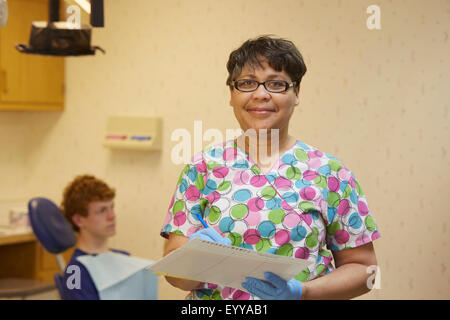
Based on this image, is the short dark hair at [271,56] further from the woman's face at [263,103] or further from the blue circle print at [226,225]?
the blue circle print at [226,225]

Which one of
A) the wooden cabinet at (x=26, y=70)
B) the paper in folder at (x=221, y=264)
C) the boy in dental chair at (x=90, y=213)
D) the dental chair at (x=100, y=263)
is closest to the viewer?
the paper in folder at (x=221, y=264)

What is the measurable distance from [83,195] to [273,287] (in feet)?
4.91

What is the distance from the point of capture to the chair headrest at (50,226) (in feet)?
8.25

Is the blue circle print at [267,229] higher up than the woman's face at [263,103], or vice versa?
the woman's face at [263,103]

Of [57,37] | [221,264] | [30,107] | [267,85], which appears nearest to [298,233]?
→ [221,264]

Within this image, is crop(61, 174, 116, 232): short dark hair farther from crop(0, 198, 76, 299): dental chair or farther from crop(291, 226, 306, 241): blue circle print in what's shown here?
crop(291, 226, 306, 241): blue circle print

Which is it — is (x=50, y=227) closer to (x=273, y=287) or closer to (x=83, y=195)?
(x=83, y=195)

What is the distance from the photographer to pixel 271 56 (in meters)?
1.22

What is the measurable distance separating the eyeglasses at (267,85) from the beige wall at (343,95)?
87cm

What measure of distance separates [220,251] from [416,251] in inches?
45.0

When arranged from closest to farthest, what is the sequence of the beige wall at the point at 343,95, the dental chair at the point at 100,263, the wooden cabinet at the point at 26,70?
the beige wall at the point at 343,95, the dental chair at the point at 100,263, the wooden cabinet at the point at 26,70

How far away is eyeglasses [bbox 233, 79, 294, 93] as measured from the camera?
122cm

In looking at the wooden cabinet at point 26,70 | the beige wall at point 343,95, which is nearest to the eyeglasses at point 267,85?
the beige wall at point 343,95

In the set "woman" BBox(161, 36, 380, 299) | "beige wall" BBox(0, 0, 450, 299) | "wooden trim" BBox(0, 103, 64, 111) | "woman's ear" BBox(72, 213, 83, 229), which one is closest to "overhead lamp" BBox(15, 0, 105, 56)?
"beige wall" BBox(0, 0, 450, 299)
